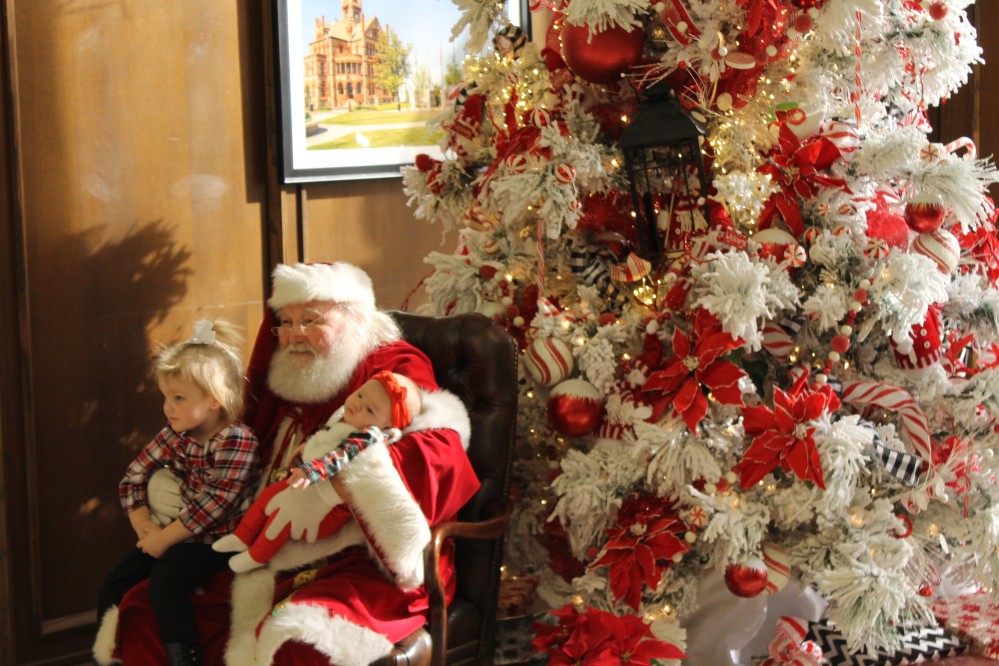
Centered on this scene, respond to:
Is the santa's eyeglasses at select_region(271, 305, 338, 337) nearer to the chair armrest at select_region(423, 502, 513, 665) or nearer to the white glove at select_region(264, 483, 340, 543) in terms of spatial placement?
the white glove at select_region(264, 483, 340, 543)

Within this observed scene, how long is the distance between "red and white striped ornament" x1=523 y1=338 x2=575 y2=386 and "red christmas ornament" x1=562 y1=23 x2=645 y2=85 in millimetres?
711

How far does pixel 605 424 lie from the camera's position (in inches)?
111

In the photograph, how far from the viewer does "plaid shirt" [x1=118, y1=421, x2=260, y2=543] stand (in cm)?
260

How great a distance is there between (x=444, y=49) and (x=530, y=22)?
0.47 meters

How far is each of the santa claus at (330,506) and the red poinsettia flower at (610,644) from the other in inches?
12.8

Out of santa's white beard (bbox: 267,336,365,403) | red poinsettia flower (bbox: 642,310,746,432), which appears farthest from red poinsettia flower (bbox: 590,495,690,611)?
santa's white beard (bbox: 267,336,365,403)

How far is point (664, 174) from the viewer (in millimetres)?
2887

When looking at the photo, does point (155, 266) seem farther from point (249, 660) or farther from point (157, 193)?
point (249, 660)

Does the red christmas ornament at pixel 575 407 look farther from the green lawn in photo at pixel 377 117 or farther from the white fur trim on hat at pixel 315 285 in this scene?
the green lawn in photo at pixel 377 117

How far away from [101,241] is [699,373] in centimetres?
170

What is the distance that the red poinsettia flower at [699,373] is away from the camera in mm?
2559

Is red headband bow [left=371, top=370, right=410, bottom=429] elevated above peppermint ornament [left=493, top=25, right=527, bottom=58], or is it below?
below

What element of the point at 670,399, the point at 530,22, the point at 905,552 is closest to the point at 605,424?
the point at 670,399

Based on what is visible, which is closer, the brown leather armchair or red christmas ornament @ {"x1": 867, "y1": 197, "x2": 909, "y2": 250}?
the brown leather armchair
